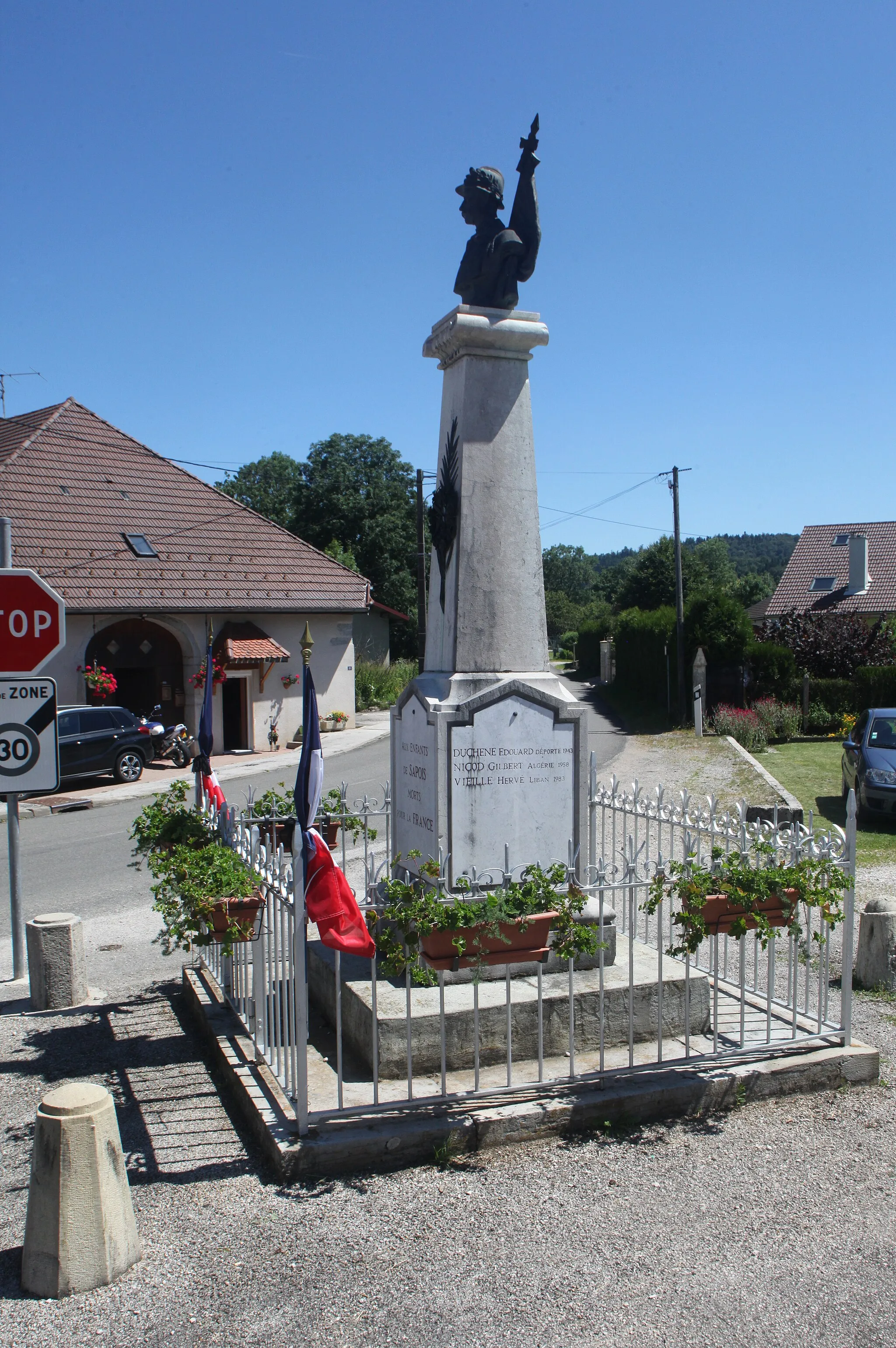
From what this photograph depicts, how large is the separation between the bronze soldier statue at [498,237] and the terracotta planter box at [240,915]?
387cm

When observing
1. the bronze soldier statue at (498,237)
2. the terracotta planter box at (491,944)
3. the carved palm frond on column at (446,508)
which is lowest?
the terracotta planter box at (491,944)

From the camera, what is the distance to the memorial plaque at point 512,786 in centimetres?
595

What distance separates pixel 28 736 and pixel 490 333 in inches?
142

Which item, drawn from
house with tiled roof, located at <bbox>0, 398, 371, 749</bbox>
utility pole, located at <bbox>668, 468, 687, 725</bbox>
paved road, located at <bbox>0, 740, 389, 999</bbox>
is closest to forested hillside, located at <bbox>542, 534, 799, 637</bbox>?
utility pole, located at <bbox>668, 468, 687, 725</bbox>

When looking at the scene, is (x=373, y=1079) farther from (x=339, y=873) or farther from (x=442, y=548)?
(x=442, y=548)

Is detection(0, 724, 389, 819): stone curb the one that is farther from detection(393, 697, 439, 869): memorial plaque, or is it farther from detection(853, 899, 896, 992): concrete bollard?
detection(853, 899, 896, 992): concrete bollard

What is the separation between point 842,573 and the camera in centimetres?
4153

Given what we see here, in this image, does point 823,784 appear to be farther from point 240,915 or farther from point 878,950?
point 240,915

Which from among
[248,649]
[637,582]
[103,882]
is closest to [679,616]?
[248,649]

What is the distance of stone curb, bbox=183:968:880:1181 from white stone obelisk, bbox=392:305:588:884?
137cm

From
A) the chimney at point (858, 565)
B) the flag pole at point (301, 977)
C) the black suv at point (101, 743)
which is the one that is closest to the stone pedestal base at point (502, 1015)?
the flag pole at point (301, 977)

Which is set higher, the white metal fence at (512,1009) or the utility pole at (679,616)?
the utility pole at (679,616)

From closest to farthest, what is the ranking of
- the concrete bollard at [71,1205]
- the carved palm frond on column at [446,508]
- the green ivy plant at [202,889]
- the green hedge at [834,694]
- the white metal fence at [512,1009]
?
Answer: the concrete bollard at [71,1205] < the white metal fence at [512,1009] < the green ivy plant at [202,889] < the carved palm frond on column at [446,508] < the green hedge at [834,694]

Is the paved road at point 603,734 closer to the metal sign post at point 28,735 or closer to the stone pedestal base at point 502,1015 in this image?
the stone pedestal base at point 502,1015
